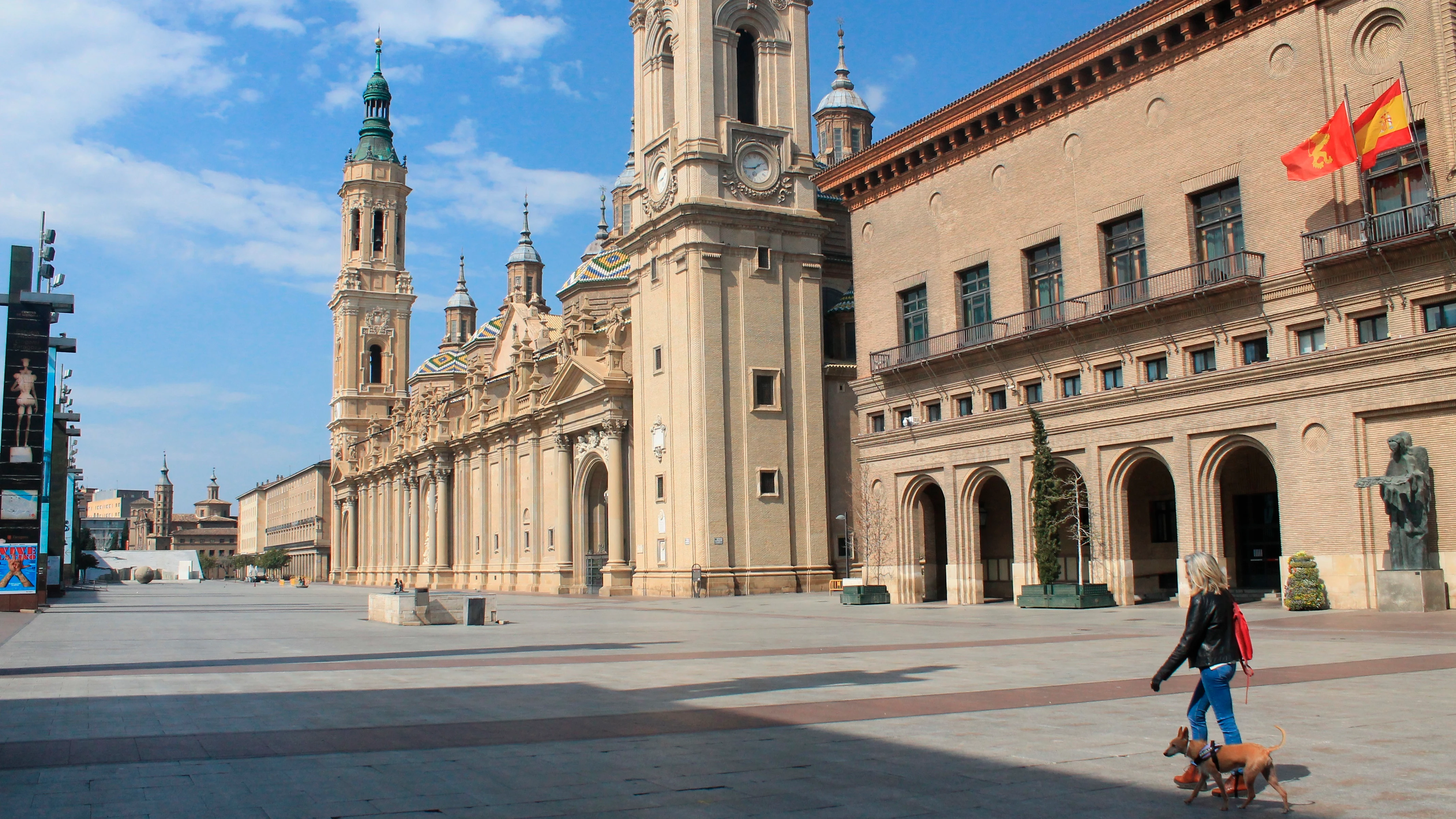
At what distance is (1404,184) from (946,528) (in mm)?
18159

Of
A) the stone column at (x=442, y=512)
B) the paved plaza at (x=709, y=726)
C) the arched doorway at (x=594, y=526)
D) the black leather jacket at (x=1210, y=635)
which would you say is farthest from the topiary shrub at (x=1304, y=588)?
the stone column at (x=442, y=512)

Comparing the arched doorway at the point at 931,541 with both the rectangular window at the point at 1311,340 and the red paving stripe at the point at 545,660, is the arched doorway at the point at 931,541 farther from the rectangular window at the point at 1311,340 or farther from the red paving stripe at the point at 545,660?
the red paving stripe at the point at 545,660

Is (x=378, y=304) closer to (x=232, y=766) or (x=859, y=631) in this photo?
(x=859, y=631)

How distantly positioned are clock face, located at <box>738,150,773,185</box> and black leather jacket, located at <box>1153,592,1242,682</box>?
158ft

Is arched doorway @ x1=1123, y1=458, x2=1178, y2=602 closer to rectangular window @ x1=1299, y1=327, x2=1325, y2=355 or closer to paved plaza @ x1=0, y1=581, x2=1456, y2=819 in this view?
rectangular window @ x1=1299, y1=327, x2=1325, y2=355

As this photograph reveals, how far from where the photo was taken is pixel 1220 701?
8.60m

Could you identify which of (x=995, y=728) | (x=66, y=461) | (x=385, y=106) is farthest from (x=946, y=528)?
(x=385, y=106)

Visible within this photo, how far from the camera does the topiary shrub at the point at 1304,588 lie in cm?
2873

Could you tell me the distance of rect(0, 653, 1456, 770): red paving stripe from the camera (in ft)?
34.9

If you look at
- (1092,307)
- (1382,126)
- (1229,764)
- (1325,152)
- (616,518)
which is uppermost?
(1382,126)

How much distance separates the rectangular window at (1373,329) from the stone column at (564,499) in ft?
148

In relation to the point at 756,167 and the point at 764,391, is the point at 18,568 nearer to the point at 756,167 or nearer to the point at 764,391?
the point at 764,391

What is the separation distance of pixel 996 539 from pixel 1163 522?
7.21 meters

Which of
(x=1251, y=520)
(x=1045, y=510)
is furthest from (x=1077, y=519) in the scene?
(x=1251, y=520)
